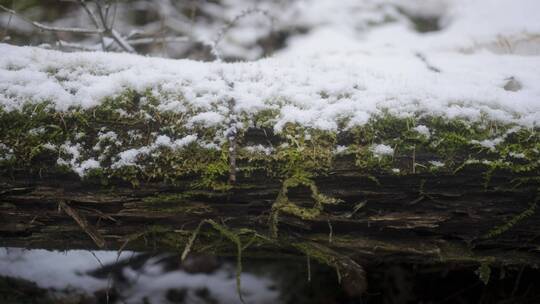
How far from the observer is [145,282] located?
2264mm

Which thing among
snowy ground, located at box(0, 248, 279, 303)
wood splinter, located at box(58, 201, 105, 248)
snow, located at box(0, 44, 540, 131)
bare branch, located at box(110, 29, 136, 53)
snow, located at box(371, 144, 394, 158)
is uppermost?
bare branch, located at box(110, 29, 136, 53)

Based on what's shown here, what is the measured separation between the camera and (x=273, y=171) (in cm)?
139

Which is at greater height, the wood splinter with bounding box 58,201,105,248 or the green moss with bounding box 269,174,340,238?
the green moss with bounding box 269,174,340,238

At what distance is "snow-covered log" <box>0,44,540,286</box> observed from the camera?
4.50ft

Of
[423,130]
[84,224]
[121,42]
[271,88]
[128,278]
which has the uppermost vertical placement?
[121,42]

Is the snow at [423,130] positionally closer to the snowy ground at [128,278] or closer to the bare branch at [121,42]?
the snowy ground at [128,278]

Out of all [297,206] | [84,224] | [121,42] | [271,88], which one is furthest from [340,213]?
[121,42]

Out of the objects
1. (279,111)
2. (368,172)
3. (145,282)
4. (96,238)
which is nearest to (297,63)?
(279,111)

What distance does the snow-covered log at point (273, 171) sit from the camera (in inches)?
54.0

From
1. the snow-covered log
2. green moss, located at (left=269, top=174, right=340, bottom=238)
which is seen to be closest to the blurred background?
the snow-covered log

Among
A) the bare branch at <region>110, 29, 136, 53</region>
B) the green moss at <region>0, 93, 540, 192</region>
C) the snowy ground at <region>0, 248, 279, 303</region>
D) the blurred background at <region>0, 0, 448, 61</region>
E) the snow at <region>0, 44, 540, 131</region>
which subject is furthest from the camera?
the blurred background at <region>0, 0, 448, 61</region>

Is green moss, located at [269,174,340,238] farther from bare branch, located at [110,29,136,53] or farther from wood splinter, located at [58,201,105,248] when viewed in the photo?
bare branch, located at [110,29,136,53]

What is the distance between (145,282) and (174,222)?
1.01 meters

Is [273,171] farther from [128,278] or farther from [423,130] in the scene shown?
[128,278]
